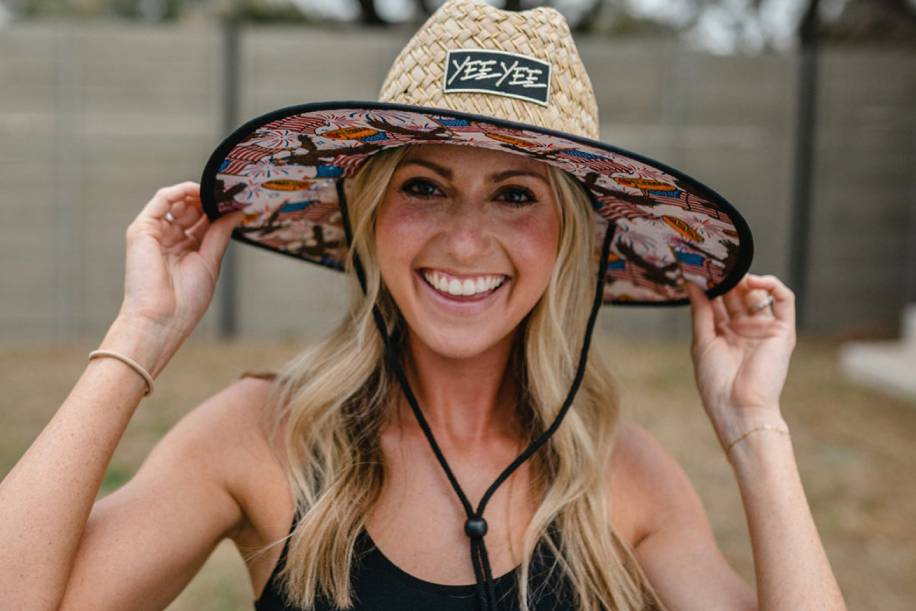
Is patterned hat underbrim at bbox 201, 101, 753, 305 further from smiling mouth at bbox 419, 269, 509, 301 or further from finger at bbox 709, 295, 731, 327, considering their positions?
smiling mouth at bbox 419, 269, 509, 301

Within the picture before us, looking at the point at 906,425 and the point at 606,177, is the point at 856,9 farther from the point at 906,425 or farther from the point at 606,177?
the point at 606,177

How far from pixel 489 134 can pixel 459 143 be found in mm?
122

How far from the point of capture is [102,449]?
154cm

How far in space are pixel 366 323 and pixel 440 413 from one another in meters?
0.23

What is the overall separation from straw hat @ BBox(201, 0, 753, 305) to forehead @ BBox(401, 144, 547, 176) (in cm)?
5

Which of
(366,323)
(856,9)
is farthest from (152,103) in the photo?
(856,9)

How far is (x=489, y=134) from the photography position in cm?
151

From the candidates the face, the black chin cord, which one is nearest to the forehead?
the face

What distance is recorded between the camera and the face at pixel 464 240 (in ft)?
5.56

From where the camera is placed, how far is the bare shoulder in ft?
6.02

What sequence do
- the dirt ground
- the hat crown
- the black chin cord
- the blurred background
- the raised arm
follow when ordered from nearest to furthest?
the raised arm → the hat crown → the black chin cord → the dirt ground → the blurred background

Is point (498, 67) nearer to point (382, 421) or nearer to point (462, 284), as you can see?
point (462, 284)

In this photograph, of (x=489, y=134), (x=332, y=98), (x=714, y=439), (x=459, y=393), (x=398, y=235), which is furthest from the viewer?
(x=332, y=98)

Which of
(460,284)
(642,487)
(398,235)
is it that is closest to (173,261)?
(398,235)
